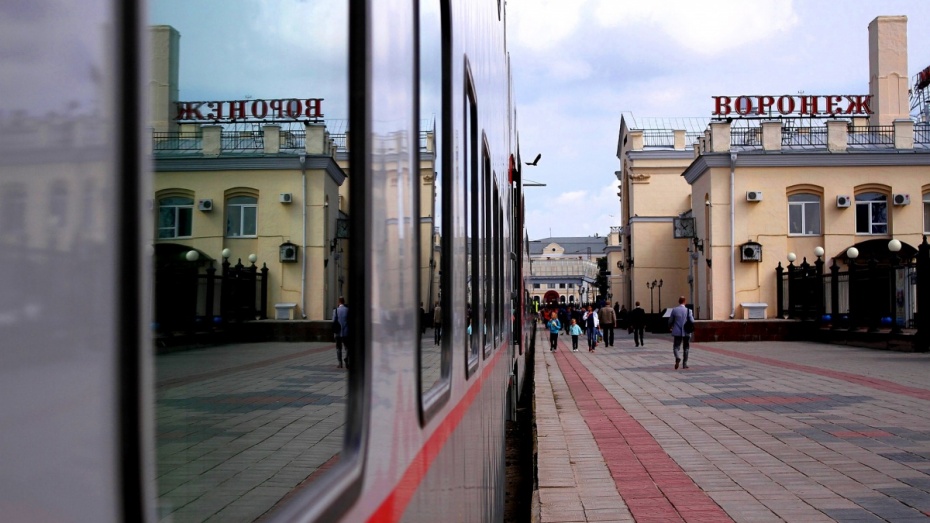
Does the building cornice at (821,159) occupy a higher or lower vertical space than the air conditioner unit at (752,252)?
higher

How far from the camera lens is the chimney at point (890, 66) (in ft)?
140

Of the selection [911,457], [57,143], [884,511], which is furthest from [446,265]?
[911,457]

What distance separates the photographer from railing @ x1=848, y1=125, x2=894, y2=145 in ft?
125

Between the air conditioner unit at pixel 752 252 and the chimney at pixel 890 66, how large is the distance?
11.2 meters

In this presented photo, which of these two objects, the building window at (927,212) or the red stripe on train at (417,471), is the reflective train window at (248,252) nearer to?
the red stripe on train at (417,471)

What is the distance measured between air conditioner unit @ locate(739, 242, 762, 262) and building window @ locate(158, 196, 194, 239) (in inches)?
1478

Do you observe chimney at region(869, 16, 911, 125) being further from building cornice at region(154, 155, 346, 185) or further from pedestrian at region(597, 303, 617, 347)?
building cornice at region(154, 155, 346, 185)

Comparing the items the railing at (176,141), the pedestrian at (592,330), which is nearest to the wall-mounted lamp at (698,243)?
the pedestrian at (592,330)

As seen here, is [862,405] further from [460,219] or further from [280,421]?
[280,421]

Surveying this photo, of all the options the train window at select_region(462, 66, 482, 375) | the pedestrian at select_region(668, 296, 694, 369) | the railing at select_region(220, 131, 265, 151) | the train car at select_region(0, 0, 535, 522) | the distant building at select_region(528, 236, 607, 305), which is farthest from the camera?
the distant building at select_region(528, 236, 607, 305)

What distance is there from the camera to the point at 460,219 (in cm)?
295

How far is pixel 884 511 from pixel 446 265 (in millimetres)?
4674

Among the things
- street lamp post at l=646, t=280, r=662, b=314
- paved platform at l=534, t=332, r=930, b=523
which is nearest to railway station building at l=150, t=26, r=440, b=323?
paved platform at l=534, t=332, r=930, b=523

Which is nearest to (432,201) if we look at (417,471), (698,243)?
(417,471)
